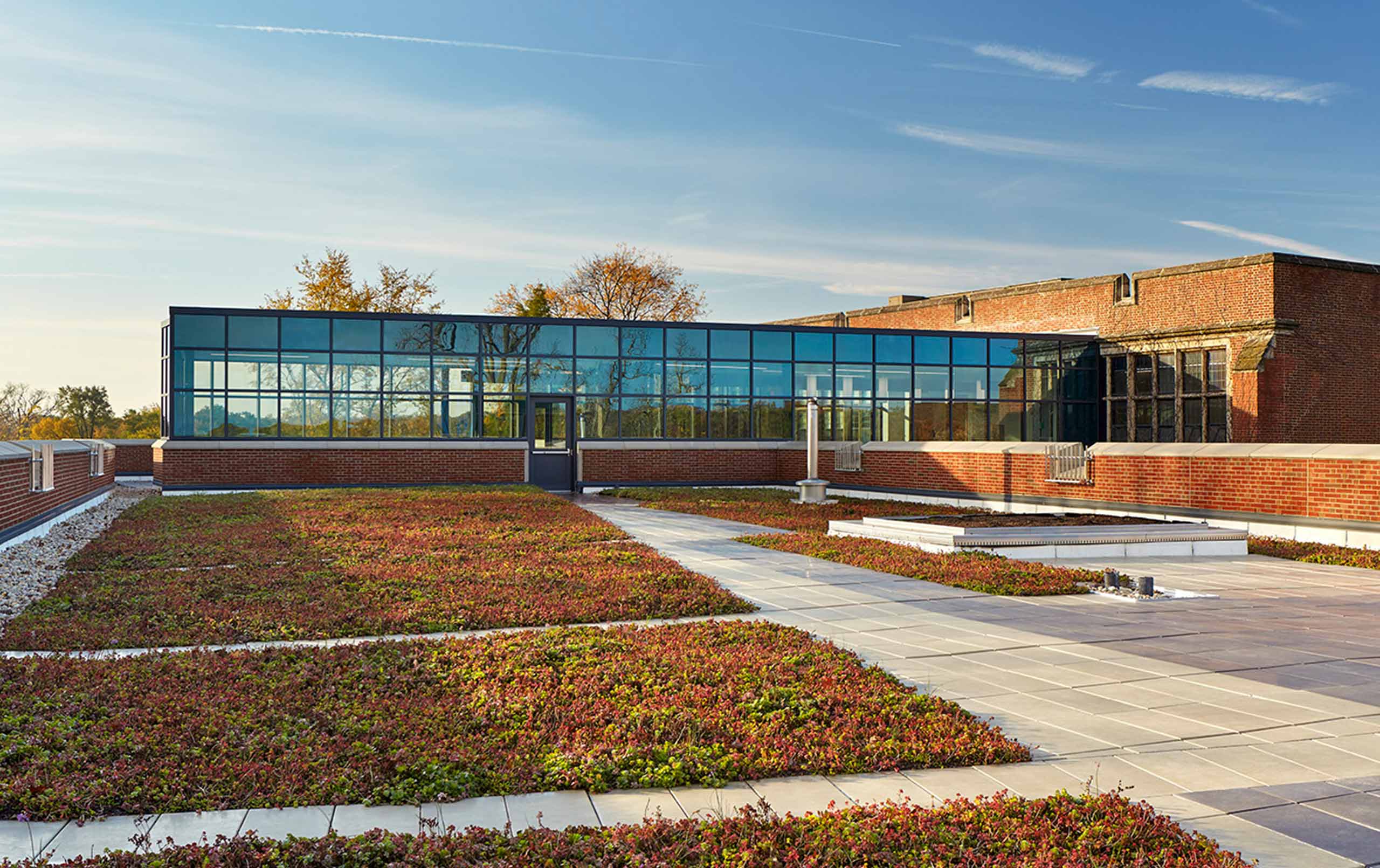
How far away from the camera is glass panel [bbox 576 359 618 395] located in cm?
3000

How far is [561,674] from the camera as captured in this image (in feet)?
22.5

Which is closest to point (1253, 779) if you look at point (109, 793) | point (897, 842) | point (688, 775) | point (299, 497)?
point (897, 842)

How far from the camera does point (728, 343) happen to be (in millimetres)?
31141

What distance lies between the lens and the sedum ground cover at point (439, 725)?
15.9 ft

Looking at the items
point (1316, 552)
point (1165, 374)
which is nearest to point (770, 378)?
point (1165, 374)

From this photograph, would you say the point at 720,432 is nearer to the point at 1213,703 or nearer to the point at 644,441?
the point at 644,441

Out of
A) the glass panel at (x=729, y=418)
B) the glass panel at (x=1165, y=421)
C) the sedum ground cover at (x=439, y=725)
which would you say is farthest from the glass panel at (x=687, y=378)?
the sedum ground cover at (x=439, y=725)

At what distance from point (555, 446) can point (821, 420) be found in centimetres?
810

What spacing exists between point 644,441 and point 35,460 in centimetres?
1632

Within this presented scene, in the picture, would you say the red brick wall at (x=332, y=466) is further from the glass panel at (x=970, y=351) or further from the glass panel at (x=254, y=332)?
the glass panel at (x=970, y=351)

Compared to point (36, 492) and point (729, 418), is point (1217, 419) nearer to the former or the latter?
point (729, 418)

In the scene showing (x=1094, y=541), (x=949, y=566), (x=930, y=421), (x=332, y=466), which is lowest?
(x=949, y=566)

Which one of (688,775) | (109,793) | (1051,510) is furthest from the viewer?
(1051,510)

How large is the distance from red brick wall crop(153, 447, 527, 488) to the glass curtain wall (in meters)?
0.55
